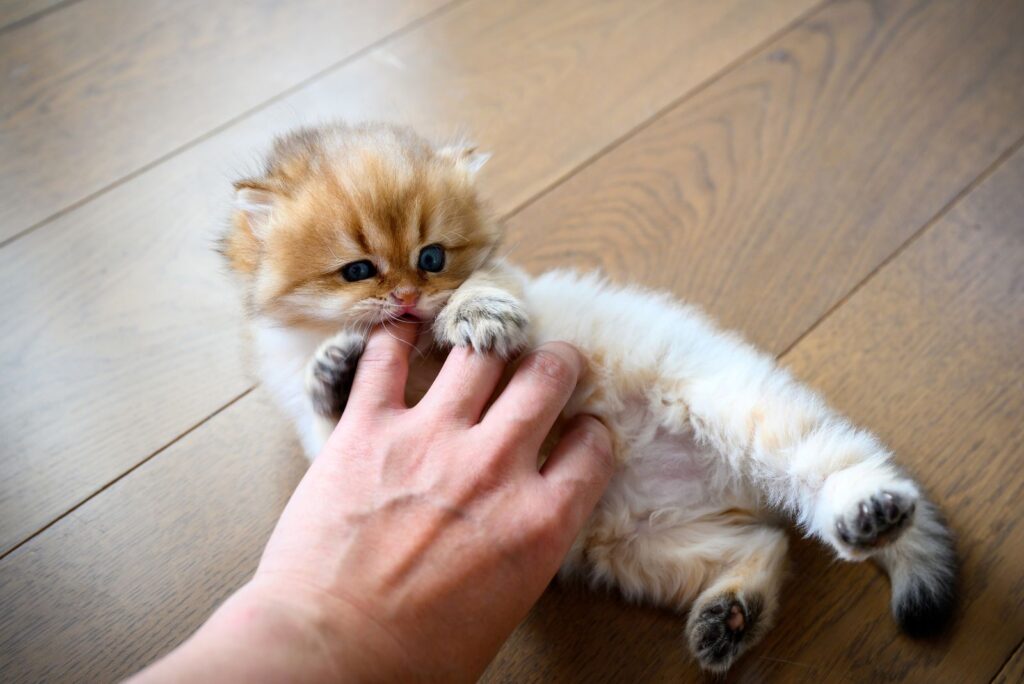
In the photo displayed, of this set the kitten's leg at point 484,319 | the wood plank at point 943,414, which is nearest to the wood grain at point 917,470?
the wood plank at point 943,414

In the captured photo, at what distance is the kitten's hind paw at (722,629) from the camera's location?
1.05 m

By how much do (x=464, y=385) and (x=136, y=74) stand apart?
4.75 feet

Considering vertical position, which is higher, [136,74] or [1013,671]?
[1013,671]

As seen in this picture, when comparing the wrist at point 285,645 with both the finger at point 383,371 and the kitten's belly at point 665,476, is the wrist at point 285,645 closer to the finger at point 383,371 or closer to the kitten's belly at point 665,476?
the finger at point 383,371

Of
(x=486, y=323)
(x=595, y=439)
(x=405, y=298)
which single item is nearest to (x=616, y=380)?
(x=595, y=439)

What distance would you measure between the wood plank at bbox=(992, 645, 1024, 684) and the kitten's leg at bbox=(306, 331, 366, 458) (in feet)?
3.33

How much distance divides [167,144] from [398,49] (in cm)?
62

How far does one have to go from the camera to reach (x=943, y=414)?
1294 mm

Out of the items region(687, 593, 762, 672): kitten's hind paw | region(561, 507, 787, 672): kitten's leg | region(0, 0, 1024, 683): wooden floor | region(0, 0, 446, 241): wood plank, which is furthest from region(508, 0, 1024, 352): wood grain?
region(0, 0, 446, 241): wood plank

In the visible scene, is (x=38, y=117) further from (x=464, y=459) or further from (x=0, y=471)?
(x=464, y=459)

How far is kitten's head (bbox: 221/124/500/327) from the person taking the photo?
1.10 metres

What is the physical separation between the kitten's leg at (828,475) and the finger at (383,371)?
0.45 m

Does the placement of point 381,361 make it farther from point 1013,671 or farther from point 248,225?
point 1013,671

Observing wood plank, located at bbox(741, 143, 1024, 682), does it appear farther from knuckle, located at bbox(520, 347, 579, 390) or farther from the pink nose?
the pink nose
